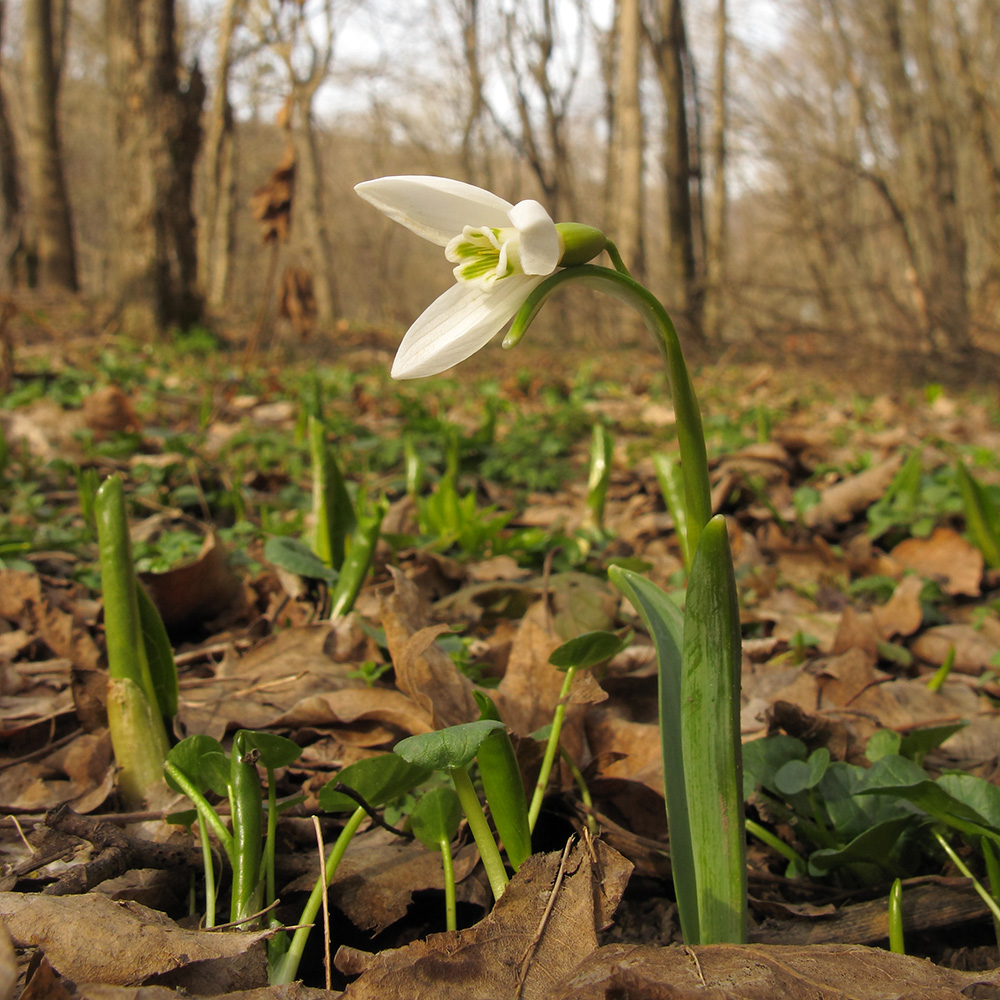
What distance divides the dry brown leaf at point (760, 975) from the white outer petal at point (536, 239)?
693mm

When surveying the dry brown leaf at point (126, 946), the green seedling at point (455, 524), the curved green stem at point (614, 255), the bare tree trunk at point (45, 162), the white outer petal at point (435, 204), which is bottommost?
the dry brown leaf at point (126, 946)

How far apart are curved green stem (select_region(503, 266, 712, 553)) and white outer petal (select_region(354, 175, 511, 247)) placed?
104 mm

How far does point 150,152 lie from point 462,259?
5.66 m

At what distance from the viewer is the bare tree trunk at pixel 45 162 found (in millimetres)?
9992

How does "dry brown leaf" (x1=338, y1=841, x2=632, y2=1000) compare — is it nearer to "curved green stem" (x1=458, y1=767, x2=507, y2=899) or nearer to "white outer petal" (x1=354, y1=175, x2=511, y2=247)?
"curved green stem" (x1=458, y1=767, x2=507, y2=899)

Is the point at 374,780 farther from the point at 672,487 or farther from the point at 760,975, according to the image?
the point at 672,487

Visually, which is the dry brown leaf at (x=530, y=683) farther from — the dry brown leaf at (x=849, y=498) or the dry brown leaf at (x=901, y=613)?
the dry brown leaf at (x=849, y=498)

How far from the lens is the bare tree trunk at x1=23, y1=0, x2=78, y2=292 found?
9.99m

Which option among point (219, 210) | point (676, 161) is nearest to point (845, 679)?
point (676, 161)

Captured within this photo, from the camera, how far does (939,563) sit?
7.99 ft

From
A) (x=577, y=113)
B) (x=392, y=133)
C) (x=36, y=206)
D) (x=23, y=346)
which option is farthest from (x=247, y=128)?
(x=23, y=346)

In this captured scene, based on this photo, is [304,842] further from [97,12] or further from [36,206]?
[97,12]

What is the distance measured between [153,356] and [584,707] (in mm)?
4736

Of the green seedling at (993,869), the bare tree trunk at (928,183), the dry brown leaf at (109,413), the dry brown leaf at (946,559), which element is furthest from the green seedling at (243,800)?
the bare tree trunk at (928,183)
